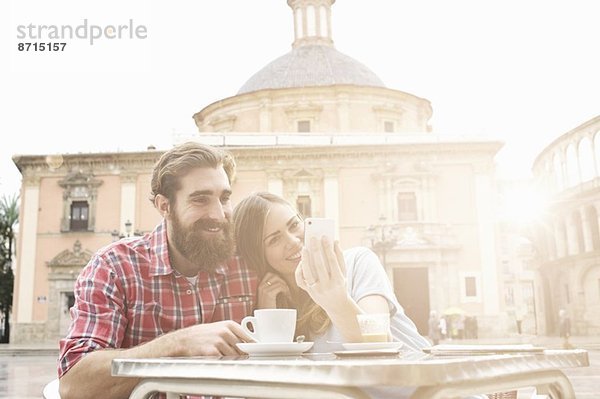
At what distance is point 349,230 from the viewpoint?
25.7m

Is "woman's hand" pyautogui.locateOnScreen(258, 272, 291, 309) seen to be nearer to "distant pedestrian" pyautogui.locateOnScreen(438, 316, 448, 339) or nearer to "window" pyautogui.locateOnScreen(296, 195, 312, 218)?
"distant pedestrian" pyautogui.locateOnScreen(438, 316, 448, 339)

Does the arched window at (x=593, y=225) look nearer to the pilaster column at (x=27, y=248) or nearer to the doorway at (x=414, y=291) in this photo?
the doorway at (x=414, y=291)

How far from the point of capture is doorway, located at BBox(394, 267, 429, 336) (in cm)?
2467

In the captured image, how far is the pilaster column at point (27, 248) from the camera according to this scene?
25719 millimetres

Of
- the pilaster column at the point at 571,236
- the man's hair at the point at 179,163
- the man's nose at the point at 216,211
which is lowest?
the man's nose at the point at 216,211

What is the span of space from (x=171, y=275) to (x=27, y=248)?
1043 inches

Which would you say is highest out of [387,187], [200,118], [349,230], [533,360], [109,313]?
[200,118]

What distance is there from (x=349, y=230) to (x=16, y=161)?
14.7m

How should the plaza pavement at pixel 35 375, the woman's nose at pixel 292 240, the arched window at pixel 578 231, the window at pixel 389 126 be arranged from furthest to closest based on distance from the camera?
the arched window at pixel 578 231
the window at pixel 389 126
the plaza pavement at pixel 35 375
the woman's nose at pixel 292 240

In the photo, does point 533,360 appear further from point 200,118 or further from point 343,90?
point 200,118

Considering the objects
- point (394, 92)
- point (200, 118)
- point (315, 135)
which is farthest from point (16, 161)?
point (394, 92)

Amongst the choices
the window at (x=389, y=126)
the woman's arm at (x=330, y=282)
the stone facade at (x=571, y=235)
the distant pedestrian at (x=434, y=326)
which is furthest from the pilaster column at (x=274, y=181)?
the woman's arm at (x=330, y=282)

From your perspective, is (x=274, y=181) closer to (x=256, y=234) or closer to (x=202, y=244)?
(x=256, y=234)

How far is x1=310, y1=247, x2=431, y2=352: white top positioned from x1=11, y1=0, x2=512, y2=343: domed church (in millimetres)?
21932
